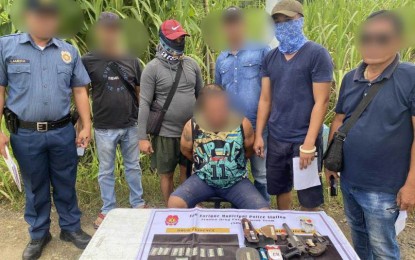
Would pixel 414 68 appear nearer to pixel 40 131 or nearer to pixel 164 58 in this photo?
pixel 164 58

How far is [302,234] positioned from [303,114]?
84 cm

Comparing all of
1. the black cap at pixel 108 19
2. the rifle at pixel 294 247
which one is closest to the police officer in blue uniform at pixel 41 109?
the black cap at pixel 108 19

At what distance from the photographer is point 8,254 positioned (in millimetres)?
2842

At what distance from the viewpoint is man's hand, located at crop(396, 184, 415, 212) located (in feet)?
5.85

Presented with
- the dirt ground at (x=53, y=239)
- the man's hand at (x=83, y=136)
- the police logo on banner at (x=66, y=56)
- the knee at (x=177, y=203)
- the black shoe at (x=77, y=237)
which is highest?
the police logo on banner at (x=66, y=56)

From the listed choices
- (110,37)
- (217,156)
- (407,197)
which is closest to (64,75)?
(110,37)

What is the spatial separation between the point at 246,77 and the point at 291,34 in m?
0.53

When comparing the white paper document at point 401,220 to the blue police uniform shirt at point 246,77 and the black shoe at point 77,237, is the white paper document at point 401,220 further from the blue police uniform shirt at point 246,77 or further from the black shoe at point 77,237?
the black shoe at point 77,237

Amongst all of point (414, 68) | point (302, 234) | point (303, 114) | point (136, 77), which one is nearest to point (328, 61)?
point (303, 114)

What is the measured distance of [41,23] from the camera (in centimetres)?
249

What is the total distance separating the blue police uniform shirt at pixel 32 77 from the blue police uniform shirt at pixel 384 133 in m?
1.91

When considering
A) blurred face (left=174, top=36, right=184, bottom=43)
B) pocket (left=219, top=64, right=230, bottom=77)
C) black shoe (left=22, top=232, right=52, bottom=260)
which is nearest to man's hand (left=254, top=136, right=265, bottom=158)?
pocket (left=219, top=64, right=230, bottom=77)

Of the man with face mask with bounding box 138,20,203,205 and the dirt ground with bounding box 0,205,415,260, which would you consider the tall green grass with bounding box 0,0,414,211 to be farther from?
the man with face mask with bounding box 138,20,203,205

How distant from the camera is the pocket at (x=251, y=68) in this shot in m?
2.73
